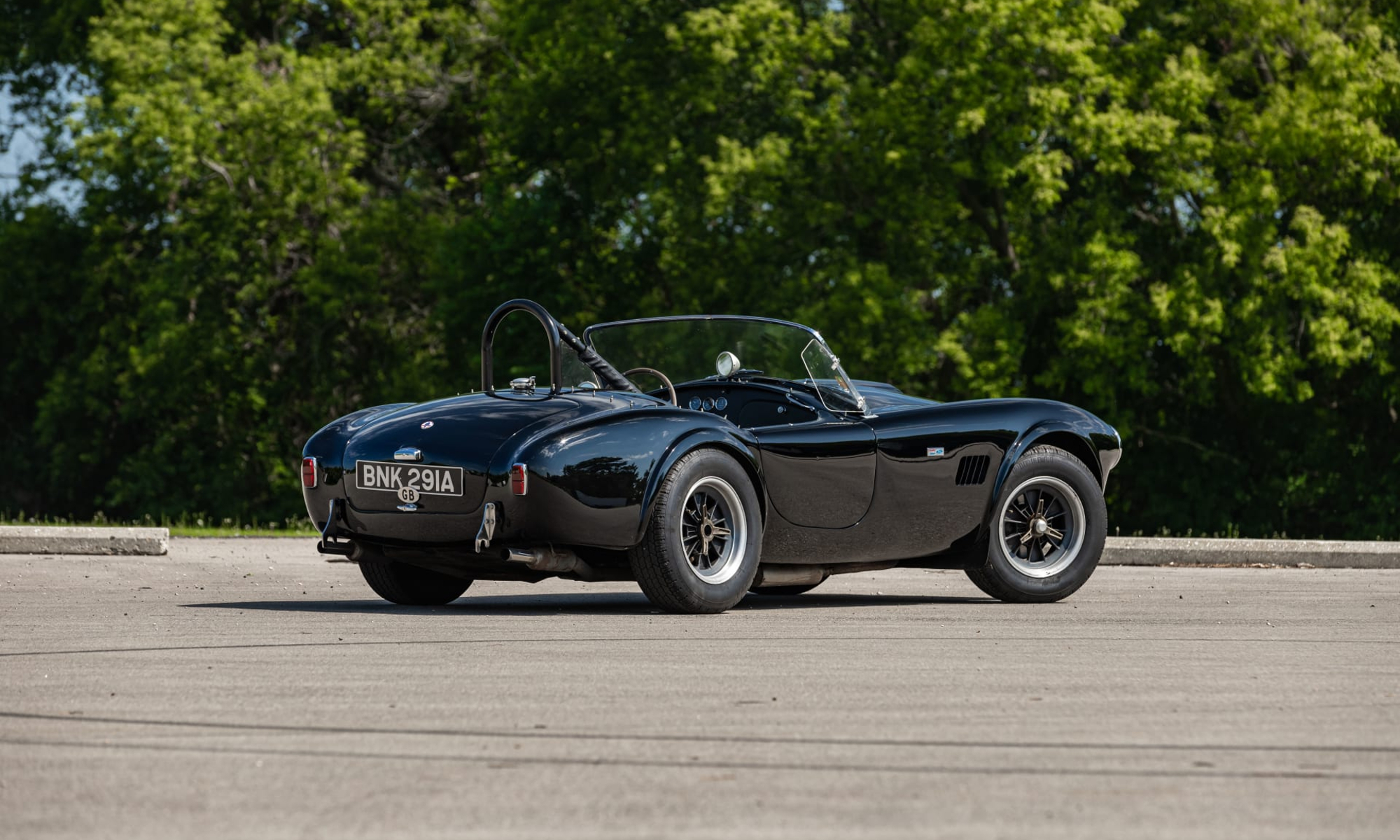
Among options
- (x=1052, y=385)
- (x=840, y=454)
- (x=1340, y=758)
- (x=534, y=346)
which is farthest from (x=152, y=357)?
(x=1340, y=758)

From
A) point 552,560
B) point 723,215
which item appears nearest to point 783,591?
point 552,560

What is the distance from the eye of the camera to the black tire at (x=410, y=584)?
970 centimetres

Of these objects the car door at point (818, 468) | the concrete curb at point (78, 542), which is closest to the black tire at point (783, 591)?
the car door at point (818, 468)

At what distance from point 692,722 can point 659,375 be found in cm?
471

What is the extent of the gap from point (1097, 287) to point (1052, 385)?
177 centimetres

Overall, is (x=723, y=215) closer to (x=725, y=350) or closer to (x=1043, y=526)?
(x=725, y=350)

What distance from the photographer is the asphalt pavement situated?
4.15 metres

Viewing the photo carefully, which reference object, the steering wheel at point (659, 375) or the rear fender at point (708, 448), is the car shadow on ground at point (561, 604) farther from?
the steering wheel at point (659, 375)

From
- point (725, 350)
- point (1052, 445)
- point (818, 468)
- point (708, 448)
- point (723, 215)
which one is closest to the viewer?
point (708, 448)

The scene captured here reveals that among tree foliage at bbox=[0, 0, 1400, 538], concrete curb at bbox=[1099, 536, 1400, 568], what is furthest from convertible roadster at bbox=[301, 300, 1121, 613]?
tree foliage at bbox=[0, 0, 1400, 538]

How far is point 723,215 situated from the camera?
31.5 m

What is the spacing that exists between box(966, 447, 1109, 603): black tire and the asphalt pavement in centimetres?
42

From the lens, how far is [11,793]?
4.42 meters

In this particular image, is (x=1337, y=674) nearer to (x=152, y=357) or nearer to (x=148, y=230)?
(x=152, y=357)
